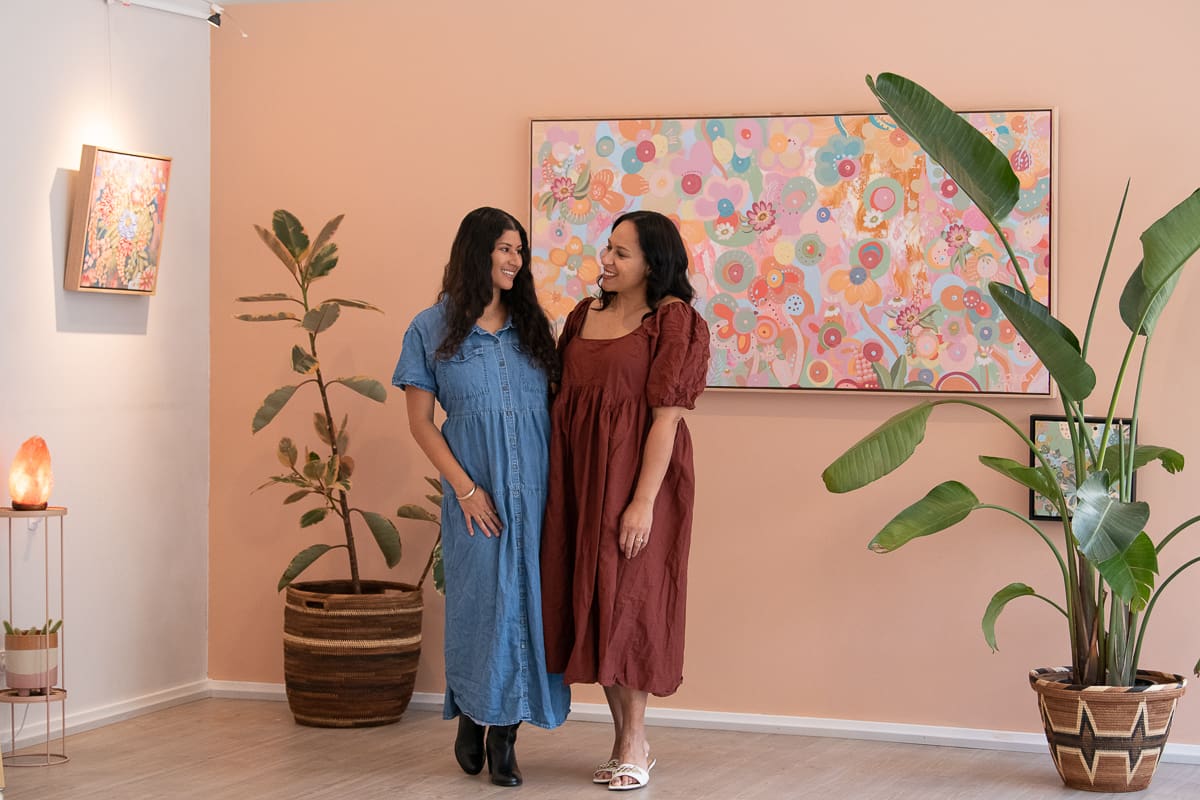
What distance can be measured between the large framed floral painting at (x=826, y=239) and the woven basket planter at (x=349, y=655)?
1.11 m

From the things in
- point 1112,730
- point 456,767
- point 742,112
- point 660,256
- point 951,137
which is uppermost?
point 742,112

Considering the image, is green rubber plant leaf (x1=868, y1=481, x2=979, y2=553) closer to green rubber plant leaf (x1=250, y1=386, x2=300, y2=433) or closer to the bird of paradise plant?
the bird of paradise plant

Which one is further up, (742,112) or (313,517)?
(742,112)


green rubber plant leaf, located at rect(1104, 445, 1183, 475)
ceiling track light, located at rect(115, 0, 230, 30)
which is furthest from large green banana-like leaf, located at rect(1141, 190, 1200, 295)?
ceiling track light, located at rect(115, 0, 230, 30)

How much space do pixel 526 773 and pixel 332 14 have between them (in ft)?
8.31

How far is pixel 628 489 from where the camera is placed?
341cm

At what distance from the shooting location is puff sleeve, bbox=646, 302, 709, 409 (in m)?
3.34

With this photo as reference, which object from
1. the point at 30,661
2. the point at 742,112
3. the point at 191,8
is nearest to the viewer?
the point at 30,661

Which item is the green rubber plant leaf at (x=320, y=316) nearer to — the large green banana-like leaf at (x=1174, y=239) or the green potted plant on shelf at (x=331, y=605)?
the green potted plant on shelf at (x=331, y=605)

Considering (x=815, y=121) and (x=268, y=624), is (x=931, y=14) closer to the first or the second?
(x=815, y=121)

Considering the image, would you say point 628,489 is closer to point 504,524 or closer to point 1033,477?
point 504,524

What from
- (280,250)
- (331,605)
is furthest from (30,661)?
(280,250)

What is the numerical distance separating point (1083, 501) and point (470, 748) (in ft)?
5.47

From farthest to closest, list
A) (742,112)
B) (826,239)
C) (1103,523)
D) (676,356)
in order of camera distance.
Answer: (742,112)
(826,239)
(676,356)
(1103,523)
